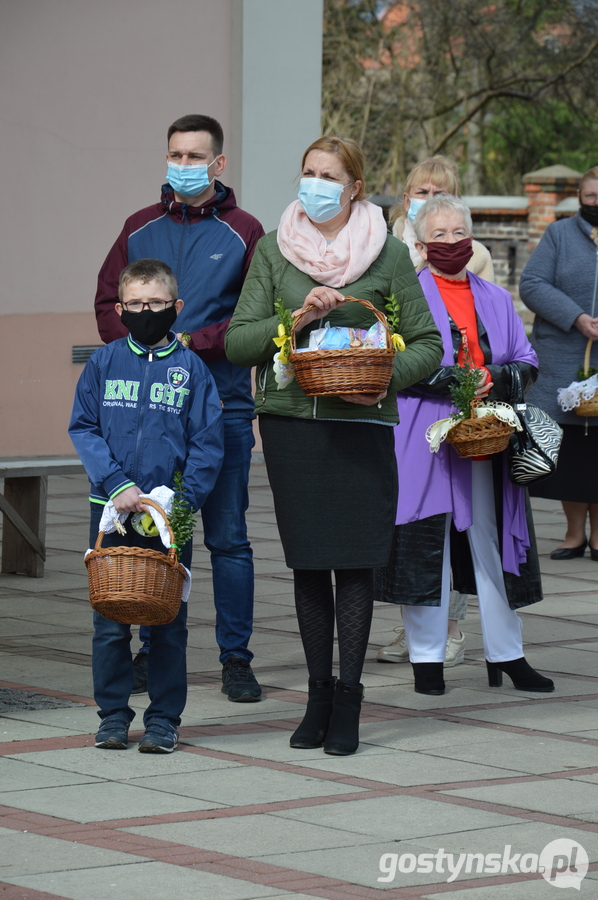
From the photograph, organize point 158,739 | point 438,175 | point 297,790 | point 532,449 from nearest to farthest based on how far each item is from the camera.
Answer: point 297,790 < point 158,739 < point 532,449 < point 438,175

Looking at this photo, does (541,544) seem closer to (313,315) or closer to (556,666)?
(556,666)

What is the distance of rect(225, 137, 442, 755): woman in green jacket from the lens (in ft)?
16.8

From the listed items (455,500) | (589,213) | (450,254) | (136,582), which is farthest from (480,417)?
(589,213)

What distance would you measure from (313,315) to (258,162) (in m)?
8.34

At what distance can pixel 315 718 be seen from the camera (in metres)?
5.22

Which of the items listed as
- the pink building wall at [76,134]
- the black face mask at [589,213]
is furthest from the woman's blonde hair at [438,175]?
the pink building wall at [76,134]

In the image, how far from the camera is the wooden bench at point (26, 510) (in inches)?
331

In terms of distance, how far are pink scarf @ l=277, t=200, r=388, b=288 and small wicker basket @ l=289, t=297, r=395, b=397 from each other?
36 centimetres

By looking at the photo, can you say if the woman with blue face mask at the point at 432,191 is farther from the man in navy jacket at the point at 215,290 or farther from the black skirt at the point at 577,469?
the black skirt at the point at 577,469

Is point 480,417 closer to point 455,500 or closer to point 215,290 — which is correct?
point 455,500

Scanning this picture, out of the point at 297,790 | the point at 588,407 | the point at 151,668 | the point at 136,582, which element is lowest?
the point at 297,790

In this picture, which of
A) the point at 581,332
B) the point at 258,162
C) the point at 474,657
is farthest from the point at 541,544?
the point at 258,162

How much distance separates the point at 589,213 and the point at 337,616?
182 inches

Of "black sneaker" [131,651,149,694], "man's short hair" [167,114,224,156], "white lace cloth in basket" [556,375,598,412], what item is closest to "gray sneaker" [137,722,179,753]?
"black sneaker" [131,651,149,694]
